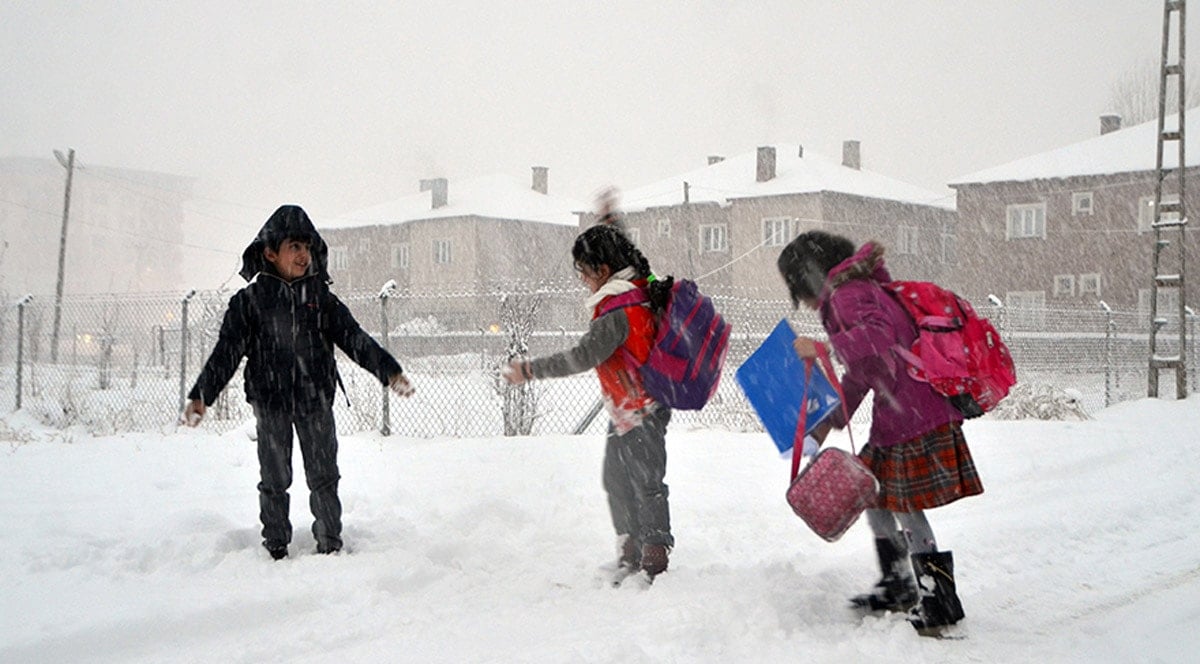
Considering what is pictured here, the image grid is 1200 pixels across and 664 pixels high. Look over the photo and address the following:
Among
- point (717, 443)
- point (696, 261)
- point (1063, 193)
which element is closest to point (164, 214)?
point (696, 261)

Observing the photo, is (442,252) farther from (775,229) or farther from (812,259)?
(812,259)

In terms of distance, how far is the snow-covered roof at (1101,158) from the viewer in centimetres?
3582

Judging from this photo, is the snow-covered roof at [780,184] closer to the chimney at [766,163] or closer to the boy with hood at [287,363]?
the chimney at [766,163]

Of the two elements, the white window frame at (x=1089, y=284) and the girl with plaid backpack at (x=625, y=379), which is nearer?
the girl with plaid backpack at (x=625, y=379)

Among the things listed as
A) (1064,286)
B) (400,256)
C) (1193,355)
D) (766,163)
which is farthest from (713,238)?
(1193,355)

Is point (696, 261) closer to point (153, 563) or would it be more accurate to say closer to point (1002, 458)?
point (1002, 458)

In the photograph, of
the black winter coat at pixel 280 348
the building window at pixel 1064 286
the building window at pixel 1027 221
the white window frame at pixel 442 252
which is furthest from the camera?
the white window frame at pixel 442 252

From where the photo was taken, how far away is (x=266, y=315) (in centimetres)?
462

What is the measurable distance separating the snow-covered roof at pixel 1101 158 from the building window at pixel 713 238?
9.89 metres

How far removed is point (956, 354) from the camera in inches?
141

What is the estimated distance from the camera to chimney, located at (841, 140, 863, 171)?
45.7 m

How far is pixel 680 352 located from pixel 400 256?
47.7 metres

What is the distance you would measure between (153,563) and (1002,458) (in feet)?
22.7

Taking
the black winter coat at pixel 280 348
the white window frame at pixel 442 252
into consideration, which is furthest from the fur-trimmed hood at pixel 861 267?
the white window frame at pixel 442 252
